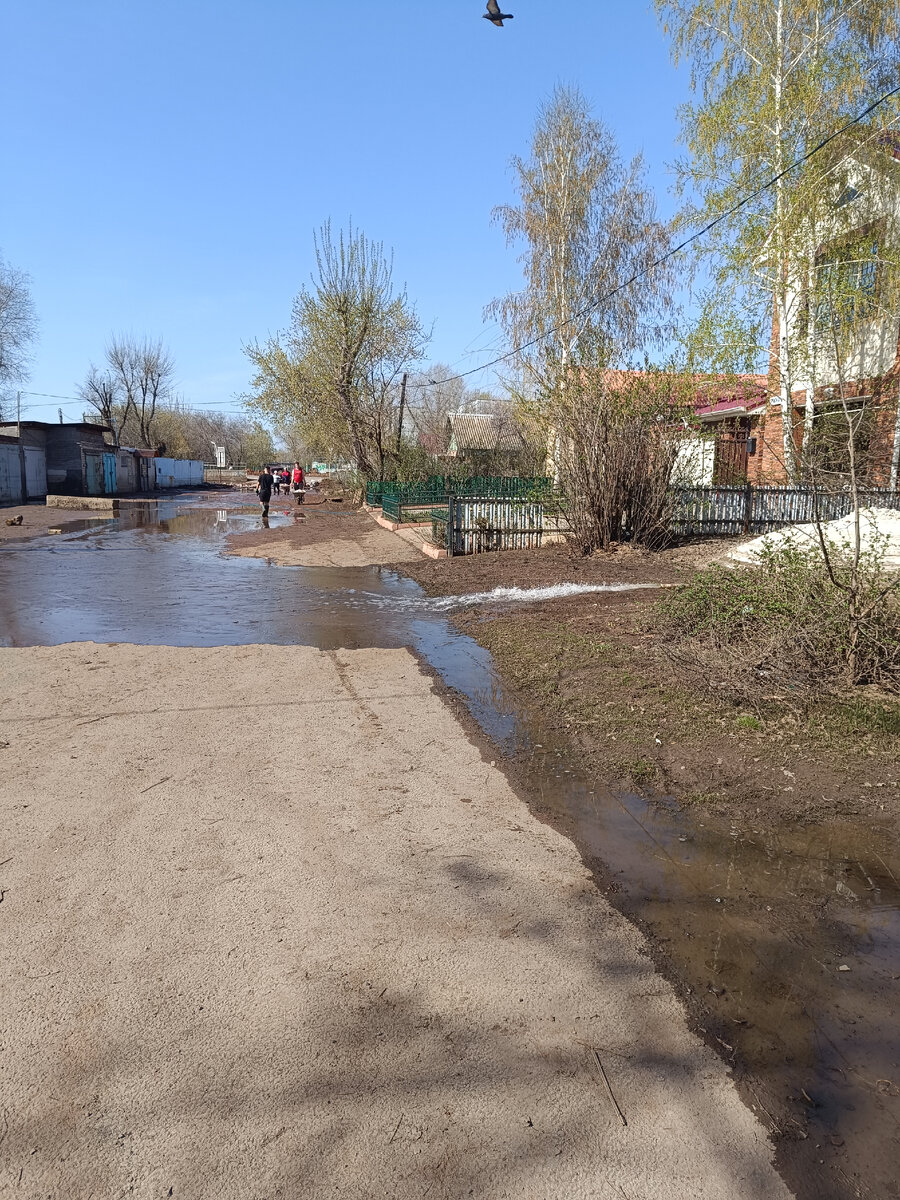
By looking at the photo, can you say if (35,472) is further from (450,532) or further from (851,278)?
(851,278)

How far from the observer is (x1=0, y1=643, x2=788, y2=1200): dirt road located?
74.5 inches

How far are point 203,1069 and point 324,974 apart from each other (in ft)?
1.66

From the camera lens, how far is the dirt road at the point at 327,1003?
74.5 inches

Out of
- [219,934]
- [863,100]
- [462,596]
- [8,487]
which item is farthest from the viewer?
[8,487]

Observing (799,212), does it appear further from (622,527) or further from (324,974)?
(324,974)

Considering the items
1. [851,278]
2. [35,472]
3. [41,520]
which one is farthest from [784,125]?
[35,472]

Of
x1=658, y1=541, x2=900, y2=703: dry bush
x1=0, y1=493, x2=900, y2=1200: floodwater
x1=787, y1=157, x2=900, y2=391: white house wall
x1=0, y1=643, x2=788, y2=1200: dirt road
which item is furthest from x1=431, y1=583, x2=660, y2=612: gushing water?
x1=787, y1=157, x2=900, y2=391: white house wall

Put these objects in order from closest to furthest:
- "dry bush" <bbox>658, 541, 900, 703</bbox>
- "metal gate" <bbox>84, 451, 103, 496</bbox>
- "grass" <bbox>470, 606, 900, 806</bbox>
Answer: "grass" <bbox>470, 606, 900, 806</bbox> → "dry bush" <bbox>658, 541, 900, 703</bbox> → "metal gate" <bbox>84, 451, 103, 496</bbox>

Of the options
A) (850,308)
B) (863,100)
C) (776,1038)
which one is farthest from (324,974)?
(863,100)

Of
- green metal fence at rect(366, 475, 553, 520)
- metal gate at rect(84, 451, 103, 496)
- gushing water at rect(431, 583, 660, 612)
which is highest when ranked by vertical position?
metal gate at rect(84, 451, 103, 496)

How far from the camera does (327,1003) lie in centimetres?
245

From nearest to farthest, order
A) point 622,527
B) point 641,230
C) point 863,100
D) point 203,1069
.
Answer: point 203,1069, point 622,527, point 863,100, point 641,230

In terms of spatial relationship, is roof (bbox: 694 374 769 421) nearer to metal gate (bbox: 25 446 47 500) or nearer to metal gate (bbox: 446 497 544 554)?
metal gate (bbox: 446 497 544 554)

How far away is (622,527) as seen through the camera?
13.7m
